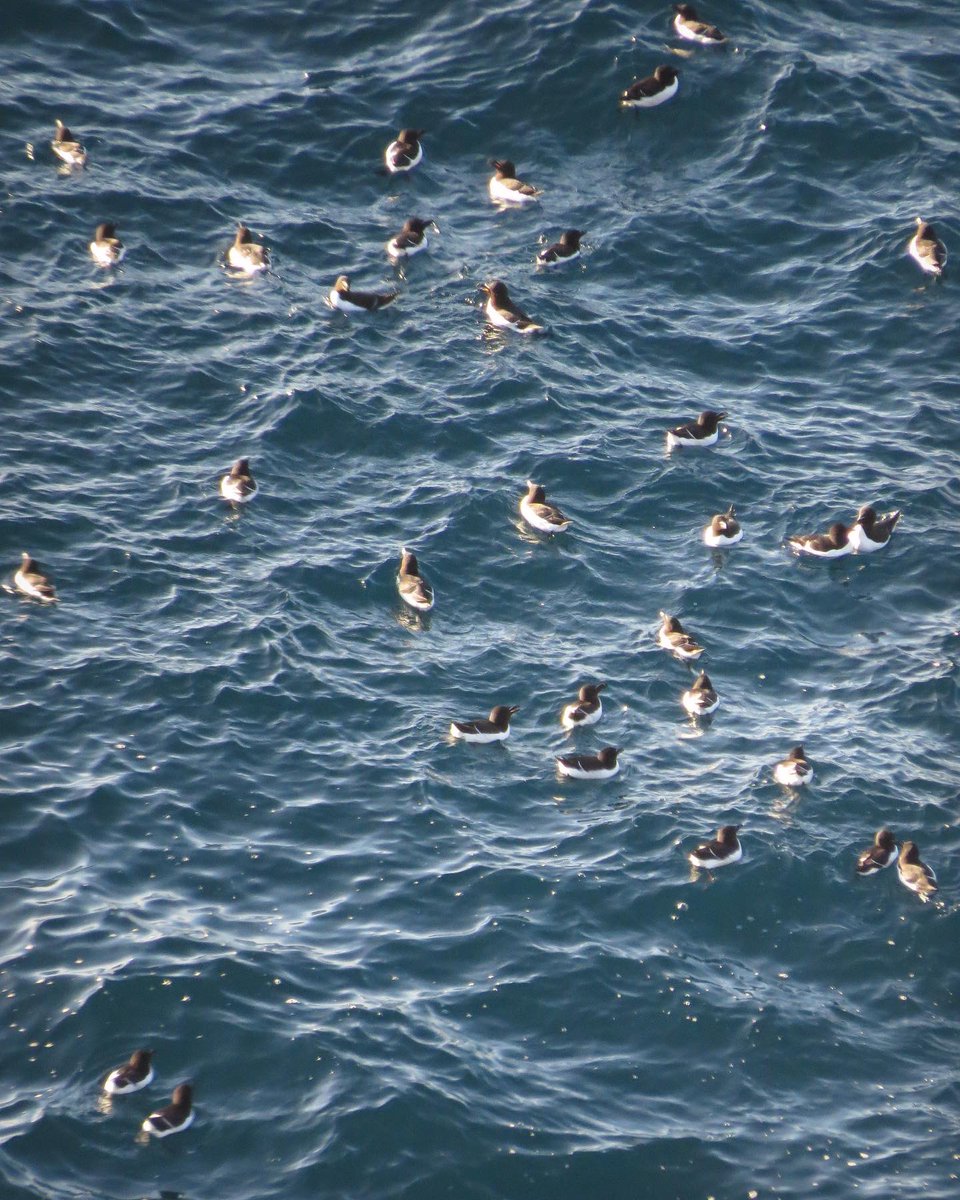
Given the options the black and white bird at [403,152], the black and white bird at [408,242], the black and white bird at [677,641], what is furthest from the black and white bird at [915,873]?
the black and white bird at [403,152]

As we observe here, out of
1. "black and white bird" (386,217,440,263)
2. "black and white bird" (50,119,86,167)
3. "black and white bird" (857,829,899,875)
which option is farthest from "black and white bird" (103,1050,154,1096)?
"black and white bird" (50,119,86,167)

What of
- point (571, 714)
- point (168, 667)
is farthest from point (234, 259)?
point (571, 714)

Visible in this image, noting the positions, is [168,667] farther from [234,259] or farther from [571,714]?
[234,259]

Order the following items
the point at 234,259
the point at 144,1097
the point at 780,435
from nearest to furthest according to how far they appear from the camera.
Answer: the point at 144,1097, the point at 780,435, the point at 234,259

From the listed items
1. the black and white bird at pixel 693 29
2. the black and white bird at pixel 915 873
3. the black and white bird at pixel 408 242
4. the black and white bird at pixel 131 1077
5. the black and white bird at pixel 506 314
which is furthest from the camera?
the black and white bird at pixel 693 29

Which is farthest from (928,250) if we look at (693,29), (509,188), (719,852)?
(719,852)

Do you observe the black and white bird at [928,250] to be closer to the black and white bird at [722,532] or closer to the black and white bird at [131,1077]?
the black and white bird at [722,532]

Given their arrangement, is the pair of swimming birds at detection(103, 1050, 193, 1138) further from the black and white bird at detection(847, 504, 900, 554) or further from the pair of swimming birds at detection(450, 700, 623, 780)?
the black and white bird at detection(847, 504, 900, 554)
